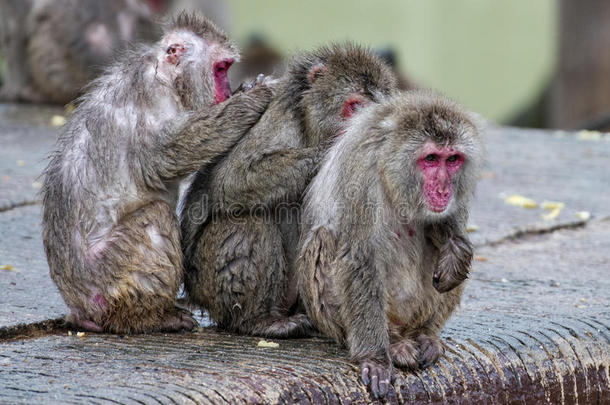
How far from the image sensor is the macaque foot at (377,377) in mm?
4039

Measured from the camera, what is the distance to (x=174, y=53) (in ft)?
16.5

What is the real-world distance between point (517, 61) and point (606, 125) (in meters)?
7.67

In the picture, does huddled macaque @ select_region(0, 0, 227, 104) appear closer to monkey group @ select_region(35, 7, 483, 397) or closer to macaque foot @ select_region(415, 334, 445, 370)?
monkey group @ select_region(35, 7, 483, 397)

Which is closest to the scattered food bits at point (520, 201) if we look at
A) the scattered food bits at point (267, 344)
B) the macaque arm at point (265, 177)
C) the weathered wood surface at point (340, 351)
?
the weathered wood surface at point (340, 351)

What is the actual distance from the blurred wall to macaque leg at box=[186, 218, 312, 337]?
15.0 meters

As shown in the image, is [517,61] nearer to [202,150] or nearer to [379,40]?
[379,40]

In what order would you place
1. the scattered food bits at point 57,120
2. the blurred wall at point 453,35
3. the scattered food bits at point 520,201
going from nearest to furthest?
the scattered food bits at point 520,201 → the scattered food bits at point 57,120 → the blurred wall at point 453,35

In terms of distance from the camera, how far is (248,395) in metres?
3.81

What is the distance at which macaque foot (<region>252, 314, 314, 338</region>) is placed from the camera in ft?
15.3

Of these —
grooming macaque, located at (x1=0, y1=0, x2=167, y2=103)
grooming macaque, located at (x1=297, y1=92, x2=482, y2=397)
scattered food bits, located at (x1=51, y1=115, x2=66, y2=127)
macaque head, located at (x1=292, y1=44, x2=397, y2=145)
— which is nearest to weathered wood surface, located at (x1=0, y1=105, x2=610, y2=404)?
grooming macaque, located at (x1=297, y1=92, x2=482, y2=397)

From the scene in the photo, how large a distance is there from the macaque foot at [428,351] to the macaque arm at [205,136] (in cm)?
122

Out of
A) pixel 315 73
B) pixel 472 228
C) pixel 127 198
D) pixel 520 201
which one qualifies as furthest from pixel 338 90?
pixel 520 201

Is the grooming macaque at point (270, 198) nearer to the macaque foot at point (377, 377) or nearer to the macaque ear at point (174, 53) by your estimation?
the macaque ear at point (174, 53)

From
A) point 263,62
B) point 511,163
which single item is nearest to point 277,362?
point 511,163
